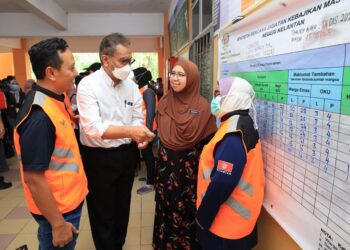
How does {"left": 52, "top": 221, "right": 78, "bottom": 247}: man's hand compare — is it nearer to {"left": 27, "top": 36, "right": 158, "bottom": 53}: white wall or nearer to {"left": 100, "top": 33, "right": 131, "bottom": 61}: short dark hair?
{"left": 100, "top": 33, "right": 131, "bottom": 61}: short dark hair

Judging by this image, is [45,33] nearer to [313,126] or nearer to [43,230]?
[43,230]

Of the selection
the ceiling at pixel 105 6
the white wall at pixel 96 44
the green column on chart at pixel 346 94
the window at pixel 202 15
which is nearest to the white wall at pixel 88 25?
the ceiling at pixel 105 6

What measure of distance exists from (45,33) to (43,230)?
6801 millimetres

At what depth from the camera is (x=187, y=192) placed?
1765 mm

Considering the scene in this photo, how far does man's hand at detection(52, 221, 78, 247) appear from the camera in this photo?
1.11 metres

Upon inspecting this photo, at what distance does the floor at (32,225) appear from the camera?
7.46 feet

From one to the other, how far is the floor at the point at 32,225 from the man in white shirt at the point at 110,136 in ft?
1.34

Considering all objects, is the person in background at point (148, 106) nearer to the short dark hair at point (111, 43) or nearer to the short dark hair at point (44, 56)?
the short dark hair at point (111, 43)

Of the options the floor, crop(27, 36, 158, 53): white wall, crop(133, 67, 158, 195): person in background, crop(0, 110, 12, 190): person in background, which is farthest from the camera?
crop(27, 36, 158, 53): white wall

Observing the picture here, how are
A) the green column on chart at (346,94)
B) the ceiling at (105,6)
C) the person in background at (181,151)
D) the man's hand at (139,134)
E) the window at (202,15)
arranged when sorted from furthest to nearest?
the ceiling at (105,6) < the window at (202,15) < the person in background at (181,151) < the man's hand at (139,134) < the green column on chart at (346,94)

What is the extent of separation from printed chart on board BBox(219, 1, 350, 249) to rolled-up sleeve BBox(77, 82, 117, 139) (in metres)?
0.84

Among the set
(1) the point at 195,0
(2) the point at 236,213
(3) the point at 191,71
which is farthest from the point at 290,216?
(1) the point at 195,0

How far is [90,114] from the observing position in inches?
59.4

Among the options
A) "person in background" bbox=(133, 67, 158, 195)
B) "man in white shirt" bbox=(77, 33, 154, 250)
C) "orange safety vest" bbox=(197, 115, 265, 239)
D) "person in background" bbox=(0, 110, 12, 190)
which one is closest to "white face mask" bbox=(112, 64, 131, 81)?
"man in white shirt" bbox=(77, 33, 154, 250)
